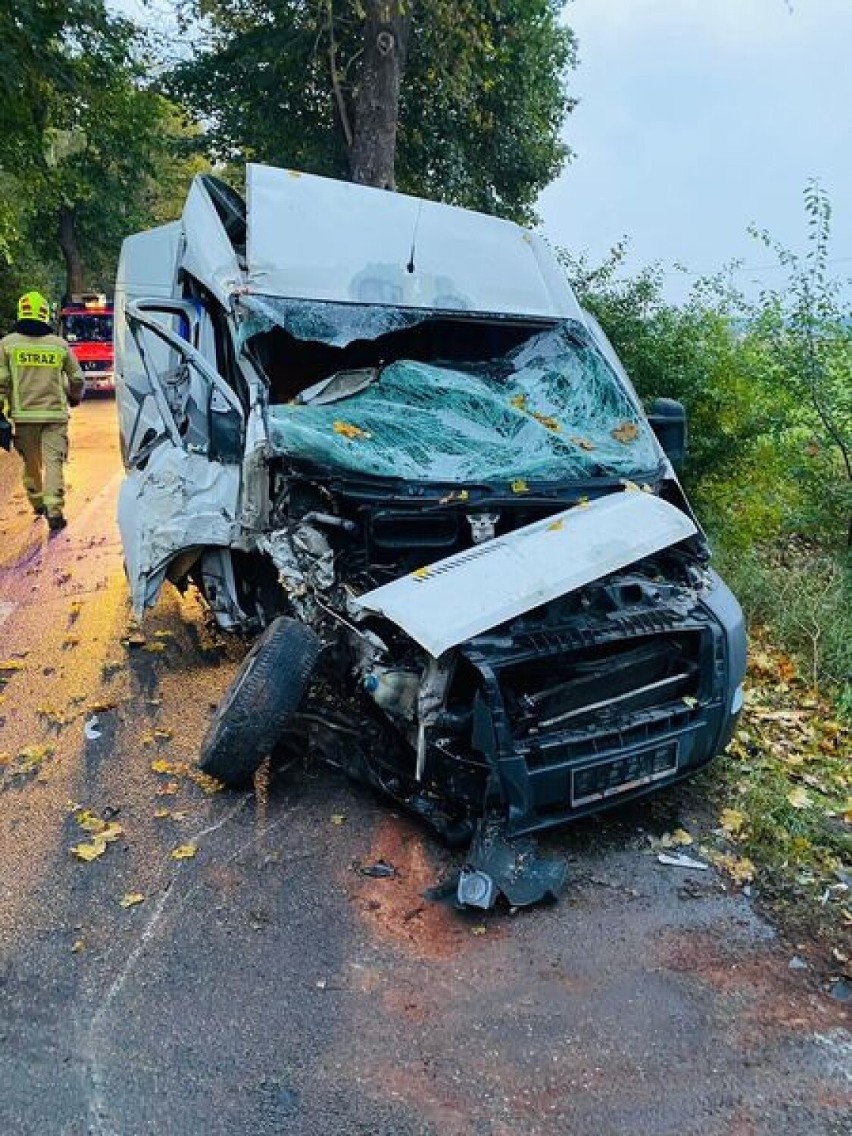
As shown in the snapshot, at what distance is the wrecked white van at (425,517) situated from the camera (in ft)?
9.82

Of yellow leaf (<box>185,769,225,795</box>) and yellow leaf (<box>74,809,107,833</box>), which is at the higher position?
yellow leaf (<box>185,769,225,795</box>)

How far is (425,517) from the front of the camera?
3480 mm

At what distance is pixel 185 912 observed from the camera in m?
2.90

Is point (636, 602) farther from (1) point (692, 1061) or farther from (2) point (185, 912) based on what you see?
(2) point (185, 912)

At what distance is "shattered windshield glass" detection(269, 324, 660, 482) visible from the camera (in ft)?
11.9

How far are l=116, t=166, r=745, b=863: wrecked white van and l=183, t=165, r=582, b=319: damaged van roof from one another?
0.02 m

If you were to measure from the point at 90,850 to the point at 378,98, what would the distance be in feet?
29.7

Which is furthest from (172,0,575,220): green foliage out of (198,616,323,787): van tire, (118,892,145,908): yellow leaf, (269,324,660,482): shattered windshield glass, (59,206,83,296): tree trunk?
(59,206,83,296): tree trunk

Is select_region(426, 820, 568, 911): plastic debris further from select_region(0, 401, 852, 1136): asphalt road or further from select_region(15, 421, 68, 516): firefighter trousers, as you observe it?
select_region(15, 421, 68, 516): firefighter trousers

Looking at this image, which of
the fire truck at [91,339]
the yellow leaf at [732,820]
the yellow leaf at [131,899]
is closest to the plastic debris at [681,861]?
the yellow leaf at [732,820]

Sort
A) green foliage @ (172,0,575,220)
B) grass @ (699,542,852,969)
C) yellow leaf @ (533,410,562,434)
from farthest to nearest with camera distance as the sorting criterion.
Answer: green foliage @ (172,0,575,220), yellow leaf @ (533,410,562,434), grass @ (699,542,852,969)

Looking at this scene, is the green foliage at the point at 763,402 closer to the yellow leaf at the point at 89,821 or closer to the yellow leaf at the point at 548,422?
the yellow leaf at the point at 548,422

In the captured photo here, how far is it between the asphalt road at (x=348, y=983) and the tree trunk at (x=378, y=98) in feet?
26.1

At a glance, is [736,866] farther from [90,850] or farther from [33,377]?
[33,377]
